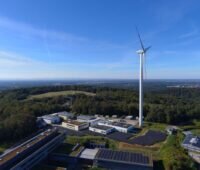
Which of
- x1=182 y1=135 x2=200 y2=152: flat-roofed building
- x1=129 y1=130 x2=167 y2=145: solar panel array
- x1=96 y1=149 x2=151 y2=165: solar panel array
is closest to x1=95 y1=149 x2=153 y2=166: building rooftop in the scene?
x1=96 y1=149 x2=151 y2=165: solar panel array

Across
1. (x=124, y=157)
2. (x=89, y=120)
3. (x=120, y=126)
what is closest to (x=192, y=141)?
(x=124, y=157)

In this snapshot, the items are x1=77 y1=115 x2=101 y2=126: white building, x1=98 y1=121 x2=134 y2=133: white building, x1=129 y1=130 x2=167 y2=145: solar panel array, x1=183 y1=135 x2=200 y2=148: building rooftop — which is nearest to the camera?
x1=183 y1=135 x2=200 y2=148: building rooftop

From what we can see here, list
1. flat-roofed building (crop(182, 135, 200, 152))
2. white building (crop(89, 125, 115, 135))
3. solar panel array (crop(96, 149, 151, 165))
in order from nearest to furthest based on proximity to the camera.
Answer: solar panel array (crop(96, 149, 151, 165)), flat-roofed building (crop(182, 135, 200, 152)), white building (crop(89, 125, 115, 135))

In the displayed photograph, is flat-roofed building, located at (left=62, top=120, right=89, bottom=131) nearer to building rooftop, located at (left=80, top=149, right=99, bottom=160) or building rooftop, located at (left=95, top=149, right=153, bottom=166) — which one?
building rooftop, located at (left=80, top=149, right=99, bottom=160)

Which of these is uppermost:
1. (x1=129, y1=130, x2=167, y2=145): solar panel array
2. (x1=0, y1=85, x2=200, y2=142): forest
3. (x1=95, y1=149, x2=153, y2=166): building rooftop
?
(x1=0, y1=85, x2=200, y2=142): forest

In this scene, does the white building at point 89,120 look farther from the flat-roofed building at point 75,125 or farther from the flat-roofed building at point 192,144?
the flat-roofed building at point 192,144

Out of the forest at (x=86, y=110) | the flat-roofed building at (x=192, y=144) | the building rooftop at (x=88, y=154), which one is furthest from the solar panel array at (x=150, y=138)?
the forest at (x=86, y=110)
